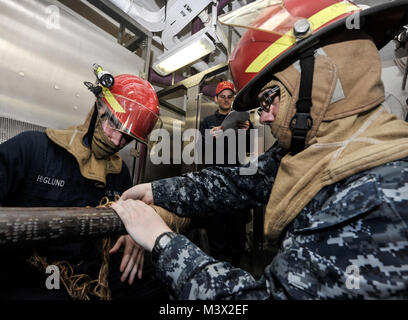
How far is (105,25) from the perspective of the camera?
2834 mm

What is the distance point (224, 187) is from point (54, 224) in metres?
0.90

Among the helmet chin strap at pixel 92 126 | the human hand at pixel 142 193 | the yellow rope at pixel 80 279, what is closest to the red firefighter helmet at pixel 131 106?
the helmet chin strap at pixel 92 126

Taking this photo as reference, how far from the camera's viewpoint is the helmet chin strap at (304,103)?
0.78 metres

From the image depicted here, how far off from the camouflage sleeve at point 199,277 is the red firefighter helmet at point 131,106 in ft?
3.50

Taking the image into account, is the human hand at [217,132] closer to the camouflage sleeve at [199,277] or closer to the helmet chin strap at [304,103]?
the helmet chin strap at [304,103]

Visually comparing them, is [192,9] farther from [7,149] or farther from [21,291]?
[21,291]

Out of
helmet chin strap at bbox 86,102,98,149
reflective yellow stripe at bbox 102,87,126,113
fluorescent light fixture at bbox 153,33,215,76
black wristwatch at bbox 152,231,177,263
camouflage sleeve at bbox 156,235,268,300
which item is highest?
fluorescent light fixture at bbox 153,33,215,76

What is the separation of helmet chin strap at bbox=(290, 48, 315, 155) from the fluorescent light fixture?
1924mm

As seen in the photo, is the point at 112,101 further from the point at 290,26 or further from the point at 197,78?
the point at 197,78

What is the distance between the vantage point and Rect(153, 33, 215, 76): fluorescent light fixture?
7.93 feet

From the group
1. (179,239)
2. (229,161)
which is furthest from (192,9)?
(179,239)

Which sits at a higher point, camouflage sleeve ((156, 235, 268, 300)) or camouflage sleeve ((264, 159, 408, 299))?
camouflage sleeve ((264, 159, 408, 299))

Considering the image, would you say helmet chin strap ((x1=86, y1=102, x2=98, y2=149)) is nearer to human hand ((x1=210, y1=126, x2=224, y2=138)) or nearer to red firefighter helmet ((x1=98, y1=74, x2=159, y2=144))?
red firefighter helmet ((x1=98, y1=74, x2=159, y2=144))

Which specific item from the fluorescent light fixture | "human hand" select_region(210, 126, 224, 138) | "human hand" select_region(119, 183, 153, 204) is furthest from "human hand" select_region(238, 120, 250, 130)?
"human hand" select_region(119, 183, 153, 204)
